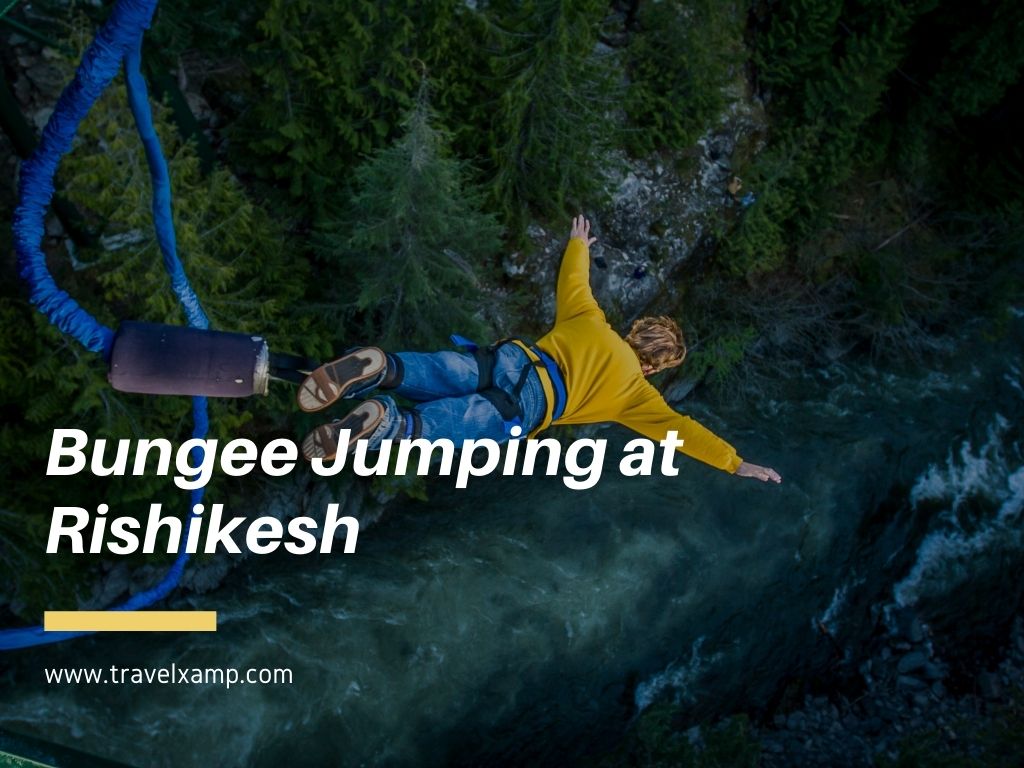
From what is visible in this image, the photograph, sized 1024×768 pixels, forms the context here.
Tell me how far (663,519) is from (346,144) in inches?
254

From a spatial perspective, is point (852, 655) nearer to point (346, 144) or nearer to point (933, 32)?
point (933, 32)

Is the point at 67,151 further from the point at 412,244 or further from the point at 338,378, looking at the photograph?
the point at 412,244

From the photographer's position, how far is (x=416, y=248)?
22.1 ft

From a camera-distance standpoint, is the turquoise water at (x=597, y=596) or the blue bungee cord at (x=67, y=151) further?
the turquoise water at (x=597, y=596)

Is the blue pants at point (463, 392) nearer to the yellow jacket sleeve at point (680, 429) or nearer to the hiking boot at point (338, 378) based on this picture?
the hiking boot at point (338, 378)

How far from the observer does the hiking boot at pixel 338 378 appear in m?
4.05

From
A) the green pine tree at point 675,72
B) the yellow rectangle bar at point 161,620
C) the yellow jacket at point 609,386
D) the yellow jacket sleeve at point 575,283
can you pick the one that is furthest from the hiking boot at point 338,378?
the green pine tree at point 675,72

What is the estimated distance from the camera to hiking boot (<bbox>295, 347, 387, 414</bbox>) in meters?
4.05

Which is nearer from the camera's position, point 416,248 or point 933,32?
point 416,248

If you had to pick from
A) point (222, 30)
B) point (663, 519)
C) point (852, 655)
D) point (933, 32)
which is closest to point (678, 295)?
point (663, 519)

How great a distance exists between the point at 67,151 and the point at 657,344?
11.9 ft

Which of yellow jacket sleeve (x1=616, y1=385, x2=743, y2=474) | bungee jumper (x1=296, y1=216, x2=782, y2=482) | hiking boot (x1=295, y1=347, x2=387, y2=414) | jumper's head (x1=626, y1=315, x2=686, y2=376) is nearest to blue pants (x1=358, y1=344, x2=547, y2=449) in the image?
bungee jumper (x1=296, y1=216, x2=782, y2=482)

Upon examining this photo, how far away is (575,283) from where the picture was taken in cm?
507

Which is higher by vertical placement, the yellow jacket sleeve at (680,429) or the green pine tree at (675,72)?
the green pine tree at (675,72)
